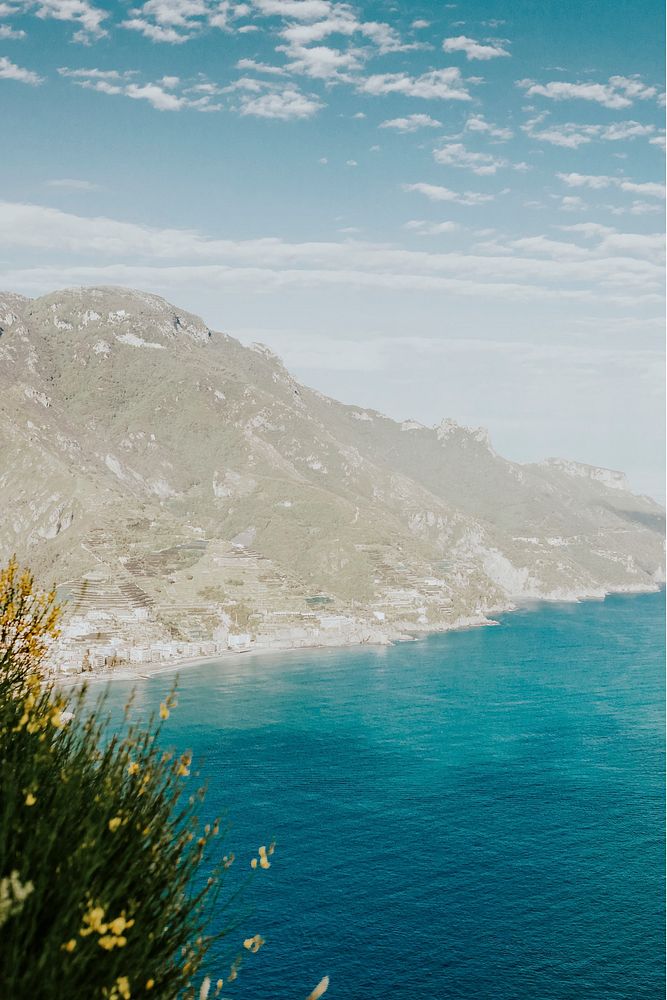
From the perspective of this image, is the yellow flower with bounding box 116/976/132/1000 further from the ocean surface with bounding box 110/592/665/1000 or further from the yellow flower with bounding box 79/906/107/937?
the ocean surface with bounding box 110/592/665/1000

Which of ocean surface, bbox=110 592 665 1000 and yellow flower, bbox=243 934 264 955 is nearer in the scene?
yellow flower, bbox=243 934 264 955

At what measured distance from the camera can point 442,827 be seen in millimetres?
78438

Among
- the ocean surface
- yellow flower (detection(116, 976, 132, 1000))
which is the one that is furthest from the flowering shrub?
the ocean surface

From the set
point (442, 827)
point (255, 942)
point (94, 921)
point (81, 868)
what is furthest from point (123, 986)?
point (442, 827)

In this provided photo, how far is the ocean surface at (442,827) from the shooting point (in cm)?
5312

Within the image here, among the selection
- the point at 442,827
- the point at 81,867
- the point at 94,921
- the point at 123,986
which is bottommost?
the point at 442,827

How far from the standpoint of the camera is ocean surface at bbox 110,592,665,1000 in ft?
174

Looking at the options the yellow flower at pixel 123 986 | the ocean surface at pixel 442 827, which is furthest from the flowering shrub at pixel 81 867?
the ocean surface at pixel 442 827

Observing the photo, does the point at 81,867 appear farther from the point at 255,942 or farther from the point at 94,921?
the point at 255,942

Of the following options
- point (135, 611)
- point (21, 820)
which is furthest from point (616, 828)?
point (135, 611)

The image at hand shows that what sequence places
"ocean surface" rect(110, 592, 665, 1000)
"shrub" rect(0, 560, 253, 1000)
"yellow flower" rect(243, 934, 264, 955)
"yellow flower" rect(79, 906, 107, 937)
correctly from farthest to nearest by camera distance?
"ocean surface" rect(110, 592, 665, 1000) < "yellow flower" rect(243, 934, 264, 955) < "shrub" rect(0, 560, 253, 1000) < "yellow flower" rect(79, 906, 107, 937)

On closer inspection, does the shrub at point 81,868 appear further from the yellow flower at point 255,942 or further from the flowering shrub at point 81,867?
the yellow flower at point 255,942

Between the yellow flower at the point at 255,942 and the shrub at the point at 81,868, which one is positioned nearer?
the shrub at the point at 81,868

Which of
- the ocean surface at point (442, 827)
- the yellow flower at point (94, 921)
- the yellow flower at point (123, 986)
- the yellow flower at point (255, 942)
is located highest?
the yellow flower at point (94, 921)
